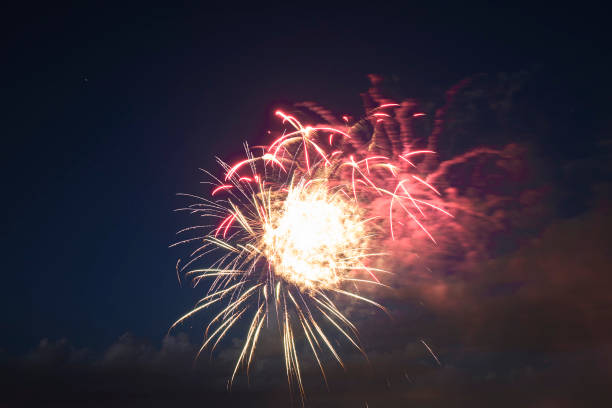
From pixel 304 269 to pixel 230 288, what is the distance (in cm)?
381

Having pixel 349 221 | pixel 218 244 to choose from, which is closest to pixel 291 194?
pixel 349 221

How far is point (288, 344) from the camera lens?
1948cm

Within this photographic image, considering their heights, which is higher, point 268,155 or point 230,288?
point 268,155

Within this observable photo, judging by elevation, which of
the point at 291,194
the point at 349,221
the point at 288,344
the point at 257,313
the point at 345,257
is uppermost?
the point at 291,194

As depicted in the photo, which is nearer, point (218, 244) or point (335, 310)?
point (335, 310)

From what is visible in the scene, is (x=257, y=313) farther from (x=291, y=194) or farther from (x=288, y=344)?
(x=291, y=194)

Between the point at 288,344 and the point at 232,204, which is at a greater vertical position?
the point at 232,204

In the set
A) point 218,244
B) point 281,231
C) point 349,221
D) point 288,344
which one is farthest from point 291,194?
point 288,344

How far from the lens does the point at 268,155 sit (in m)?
19.0

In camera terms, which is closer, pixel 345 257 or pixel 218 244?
pixel 345 257

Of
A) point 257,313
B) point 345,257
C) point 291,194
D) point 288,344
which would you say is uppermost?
point 291,194

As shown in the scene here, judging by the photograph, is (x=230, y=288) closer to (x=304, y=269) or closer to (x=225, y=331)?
(x=225, y=331)

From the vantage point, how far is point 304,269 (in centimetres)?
1908

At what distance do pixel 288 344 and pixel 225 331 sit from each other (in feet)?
10.1
